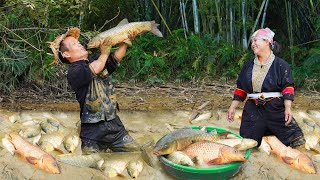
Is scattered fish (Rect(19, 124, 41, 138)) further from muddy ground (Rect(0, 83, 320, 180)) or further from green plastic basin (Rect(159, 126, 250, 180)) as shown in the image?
green plastic basin (Rect(159, 126, 250, 180))

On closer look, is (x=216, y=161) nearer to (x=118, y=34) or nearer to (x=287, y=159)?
(x=287, y=159)

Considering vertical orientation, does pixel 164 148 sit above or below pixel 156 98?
above

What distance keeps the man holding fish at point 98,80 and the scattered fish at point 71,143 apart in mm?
366

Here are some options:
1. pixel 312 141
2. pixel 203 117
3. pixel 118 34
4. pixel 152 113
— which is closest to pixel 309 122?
pixel 312 141

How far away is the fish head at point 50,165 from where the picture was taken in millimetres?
3502

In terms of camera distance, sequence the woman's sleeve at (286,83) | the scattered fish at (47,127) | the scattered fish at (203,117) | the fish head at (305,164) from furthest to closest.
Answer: the scattered fish at (203,117) < the scattered fish at (47,127) < the woman's sleeve at (286,83) < the fish head at (305,164)

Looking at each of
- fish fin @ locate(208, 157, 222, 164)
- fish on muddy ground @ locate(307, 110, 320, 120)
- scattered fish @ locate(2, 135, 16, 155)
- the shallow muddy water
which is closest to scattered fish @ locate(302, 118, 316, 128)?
the shallow muddy water

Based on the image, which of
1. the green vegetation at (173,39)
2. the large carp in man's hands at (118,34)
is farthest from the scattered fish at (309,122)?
the large carp in man's hands at (118,34)

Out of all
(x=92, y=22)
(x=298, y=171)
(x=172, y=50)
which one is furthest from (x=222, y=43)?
(x=298, y=171)

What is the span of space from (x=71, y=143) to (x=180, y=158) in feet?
3.65

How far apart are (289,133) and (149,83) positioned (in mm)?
2897

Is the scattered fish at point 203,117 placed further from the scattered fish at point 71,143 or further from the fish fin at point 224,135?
the scattered fish at point 71,143

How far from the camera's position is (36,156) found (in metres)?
3.59

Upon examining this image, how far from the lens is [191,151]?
3.54 meters
